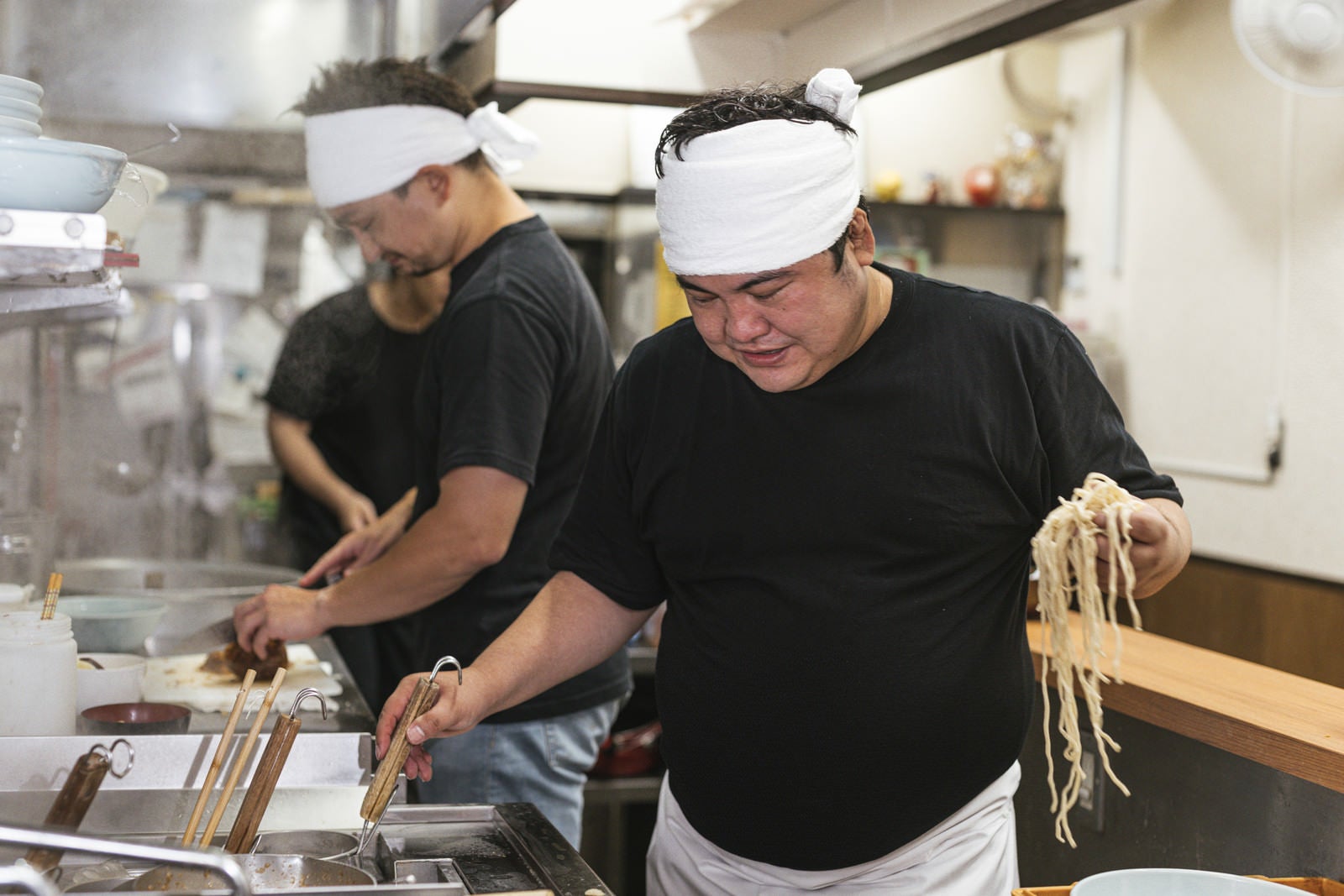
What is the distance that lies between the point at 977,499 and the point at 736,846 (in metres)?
0.51

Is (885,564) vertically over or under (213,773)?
over

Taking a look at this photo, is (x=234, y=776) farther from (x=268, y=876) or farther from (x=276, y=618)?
(x=276, y=618)

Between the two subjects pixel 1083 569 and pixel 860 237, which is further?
pixel 860 237

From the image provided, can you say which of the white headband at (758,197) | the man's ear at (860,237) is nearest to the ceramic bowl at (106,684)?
the white headband at (758,197)

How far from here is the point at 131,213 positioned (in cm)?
191

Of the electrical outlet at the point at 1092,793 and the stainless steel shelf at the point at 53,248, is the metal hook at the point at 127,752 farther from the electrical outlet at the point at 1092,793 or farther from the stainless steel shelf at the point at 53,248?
the electrical outlet at the point at 1092,793

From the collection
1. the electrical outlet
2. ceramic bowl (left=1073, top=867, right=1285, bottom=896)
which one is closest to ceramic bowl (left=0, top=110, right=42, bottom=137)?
ceramic bowl (left=1073, top=867, right=1285, bottom=896)

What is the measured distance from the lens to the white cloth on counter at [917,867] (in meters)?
1.53

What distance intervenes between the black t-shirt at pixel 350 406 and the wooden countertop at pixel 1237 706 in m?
1.90

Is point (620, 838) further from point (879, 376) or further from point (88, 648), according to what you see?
point (879, 376)

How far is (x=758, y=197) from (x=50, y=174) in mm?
733

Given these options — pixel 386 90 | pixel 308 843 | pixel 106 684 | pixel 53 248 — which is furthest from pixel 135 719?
pixel 386 90

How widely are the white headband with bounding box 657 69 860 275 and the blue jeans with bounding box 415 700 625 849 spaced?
967 millimetres

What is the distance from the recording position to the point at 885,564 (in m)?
1.51
